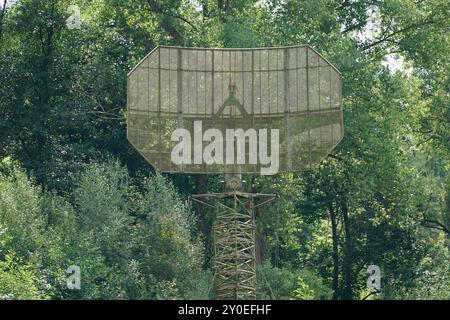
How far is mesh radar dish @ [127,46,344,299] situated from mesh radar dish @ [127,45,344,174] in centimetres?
2

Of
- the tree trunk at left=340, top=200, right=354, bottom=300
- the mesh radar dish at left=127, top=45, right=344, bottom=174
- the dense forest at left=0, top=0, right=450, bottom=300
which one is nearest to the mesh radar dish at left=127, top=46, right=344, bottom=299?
the mesh radar dish at left=127, top=45, right=344, bottom=174

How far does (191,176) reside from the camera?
48.5m

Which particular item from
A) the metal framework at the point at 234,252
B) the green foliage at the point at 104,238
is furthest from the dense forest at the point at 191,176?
the metal framework at the point at 234,252

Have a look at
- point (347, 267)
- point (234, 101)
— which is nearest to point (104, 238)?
point (234, 101)

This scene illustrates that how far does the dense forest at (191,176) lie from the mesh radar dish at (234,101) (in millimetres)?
8037

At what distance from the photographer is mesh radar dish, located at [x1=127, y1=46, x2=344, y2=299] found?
3256cm

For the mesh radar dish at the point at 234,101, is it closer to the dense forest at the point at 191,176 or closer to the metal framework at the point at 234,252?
Answer: the metal framework at the point at 234,252

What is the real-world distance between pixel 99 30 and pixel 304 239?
14776 millimetres

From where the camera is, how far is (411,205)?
45.4m

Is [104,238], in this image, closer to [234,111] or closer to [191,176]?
[191,176]

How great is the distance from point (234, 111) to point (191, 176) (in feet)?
51.4

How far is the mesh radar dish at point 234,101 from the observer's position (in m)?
32.6
